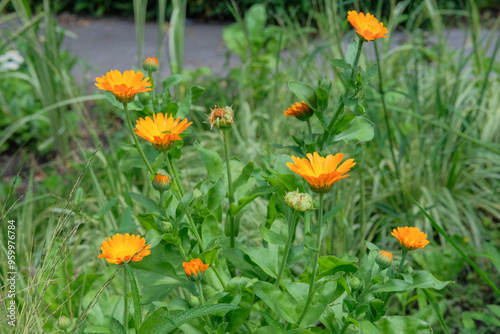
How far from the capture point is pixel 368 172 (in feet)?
7.70

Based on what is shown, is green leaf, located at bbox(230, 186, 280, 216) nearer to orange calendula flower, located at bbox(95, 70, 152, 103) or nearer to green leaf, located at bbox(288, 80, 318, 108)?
green leaf, located at bbox(288, 80, 318, 108)

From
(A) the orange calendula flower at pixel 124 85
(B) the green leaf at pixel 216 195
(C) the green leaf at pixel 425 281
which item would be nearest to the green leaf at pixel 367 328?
(C) the green leaf at pixel 425 281

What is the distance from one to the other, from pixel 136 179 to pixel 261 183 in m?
1.55

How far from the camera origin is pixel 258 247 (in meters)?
1.03

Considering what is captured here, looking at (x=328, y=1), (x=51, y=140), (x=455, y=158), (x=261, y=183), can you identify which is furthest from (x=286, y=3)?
(x=261, y=183)

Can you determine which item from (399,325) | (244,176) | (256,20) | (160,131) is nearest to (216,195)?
(244,176)

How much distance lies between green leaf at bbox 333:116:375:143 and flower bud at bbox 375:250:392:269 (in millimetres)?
227

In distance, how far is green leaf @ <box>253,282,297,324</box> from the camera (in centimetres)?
92

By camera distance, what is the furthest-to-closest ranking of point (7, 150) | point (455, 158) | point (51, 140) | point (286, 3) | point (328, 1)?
point (286, 3), point (7, 150), point (51, 140), point (328, 1), point (455, 158)

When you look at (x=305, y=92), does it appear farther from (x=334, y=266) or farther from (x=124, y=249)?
(x=124, y=249)

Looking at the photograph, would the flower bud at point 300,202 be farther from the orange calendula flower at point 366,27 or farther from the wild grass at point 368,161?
the wild grass at point 368,161

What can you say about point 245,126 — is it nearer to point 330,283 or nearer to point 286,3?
point 330,283

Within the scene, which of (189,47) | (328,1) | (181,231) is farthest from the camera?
(189,47)

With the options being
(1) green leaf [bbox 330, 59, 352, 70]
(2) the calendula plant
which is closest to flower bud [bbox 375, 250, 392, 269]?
(2) the calendula plant
